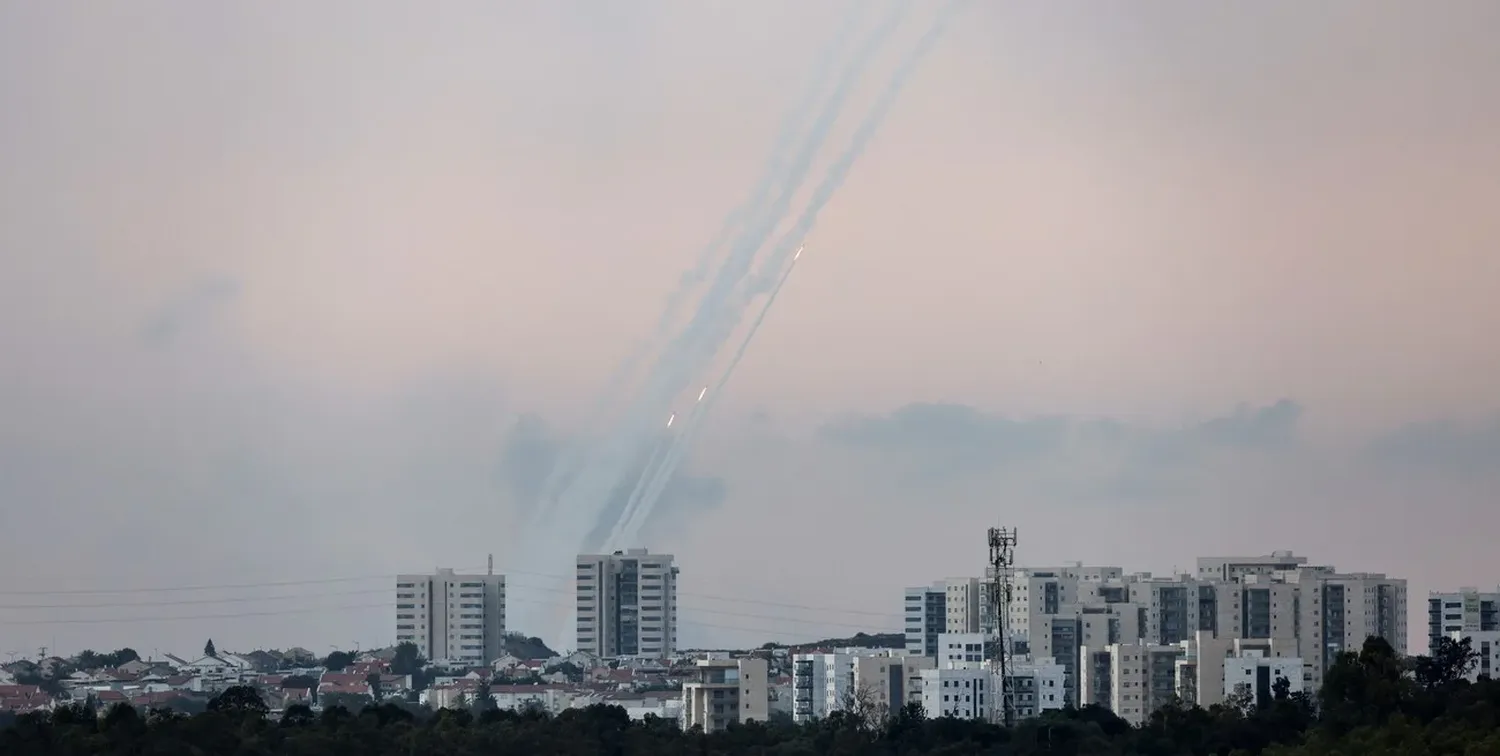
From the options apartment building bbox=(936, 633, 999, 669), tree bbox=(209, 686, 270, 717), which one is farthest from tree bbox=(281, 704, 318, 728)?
apartment building bbox=(936, 633, 999, 669)

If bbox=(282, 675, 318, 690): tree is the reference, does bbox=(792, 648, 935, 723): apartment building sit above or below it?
above

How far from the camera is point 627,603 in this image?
356 feet

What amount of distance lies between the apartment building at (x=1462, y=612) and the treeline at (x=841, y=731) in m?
31.9

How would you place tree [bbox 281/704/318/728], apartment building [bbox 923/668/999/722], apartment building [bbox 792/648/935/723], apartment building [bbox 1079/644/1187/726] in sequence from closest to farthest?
1. tree [bbox 281/704/318/728]
2. apartment building [bbox 923/668/999/722]
3. apartment building [bbox 1079/644/1187/726]
4. apartment building [bbox 792/648/935/723]

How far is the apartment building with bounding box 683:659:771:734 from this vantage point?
67312 millimetres

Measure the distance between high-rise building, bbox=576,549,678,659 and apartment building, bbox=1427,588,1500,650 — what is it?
105ft

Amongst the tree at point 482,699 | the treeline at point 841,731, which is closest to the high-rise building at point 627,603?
the tree at point 482,699

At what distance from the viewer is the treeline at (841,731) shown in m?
44.2

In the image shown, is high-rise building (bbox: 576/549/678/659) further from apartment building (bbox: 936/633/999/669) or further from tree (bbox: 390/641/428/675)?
apartment building (bbox: 936/633/999/669)

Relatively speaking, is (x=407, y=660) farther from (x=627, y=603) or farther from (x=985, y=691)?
(x=985, y=691)

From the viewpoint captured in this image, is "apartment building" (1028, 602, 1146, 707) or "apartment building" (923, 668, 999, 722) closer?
"apartment building" (923, 668, 999, 722)

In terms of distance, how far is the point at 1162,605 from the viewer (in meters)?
83.8

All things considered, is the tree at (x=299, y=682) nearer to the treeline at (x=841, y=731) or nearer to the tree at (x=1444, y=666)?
the treeline at (x=841, y=731)

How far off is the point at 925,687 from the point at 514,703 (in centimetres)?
1910
